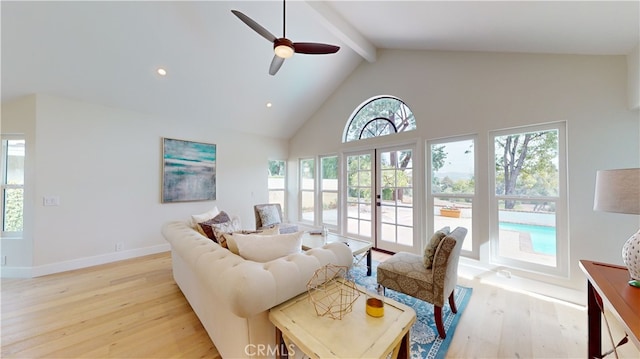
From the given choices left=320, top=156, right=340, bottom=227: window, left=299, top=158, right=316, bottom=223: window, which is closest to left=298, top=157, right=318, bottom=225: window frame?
left=299, top=158, right=316, bottom=223: window

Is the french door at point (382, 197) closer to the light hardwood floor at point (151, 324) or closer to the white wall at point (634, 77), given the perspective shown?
the light hardwood floor at point (151, 324)

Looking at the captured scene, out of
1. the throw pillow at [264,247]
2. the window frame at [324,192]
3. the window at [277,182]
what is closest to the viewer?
the throw pillow at [264,247]

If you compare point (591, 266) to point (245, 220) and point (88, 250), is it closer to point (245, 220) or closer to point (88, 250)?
point (245, 220)

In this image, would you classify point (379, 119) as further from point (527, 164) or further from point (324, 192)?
point (527, 164)

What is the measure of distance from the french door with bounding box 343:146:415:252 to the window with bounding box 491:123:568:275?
44.0 inches

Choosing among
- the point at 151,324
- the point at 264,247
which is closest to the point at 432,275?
the point at 264,247

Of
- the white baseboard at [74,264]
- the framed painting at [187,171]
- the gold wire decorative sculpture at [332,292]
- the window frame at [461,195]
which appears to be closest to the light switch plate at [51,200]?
the white baseboard at [74,264]

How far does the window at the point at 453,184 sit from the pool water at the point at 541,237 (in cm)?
56

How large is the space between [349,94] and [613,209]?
3.88 metres

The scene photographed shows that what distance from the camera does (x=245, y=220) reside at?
504cm

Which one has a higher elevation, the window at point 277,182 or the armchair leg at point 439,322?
the window at point 277,182

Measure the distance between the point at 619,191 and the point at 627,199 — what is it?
0.19ft

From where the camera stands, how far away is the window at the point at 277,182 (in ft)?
18.7

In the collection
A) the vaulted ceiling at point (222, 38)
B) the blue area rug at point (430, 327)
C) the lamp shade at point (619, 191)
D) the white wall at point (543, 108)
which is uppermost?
the vaulted ceiling at point (222, 38)
